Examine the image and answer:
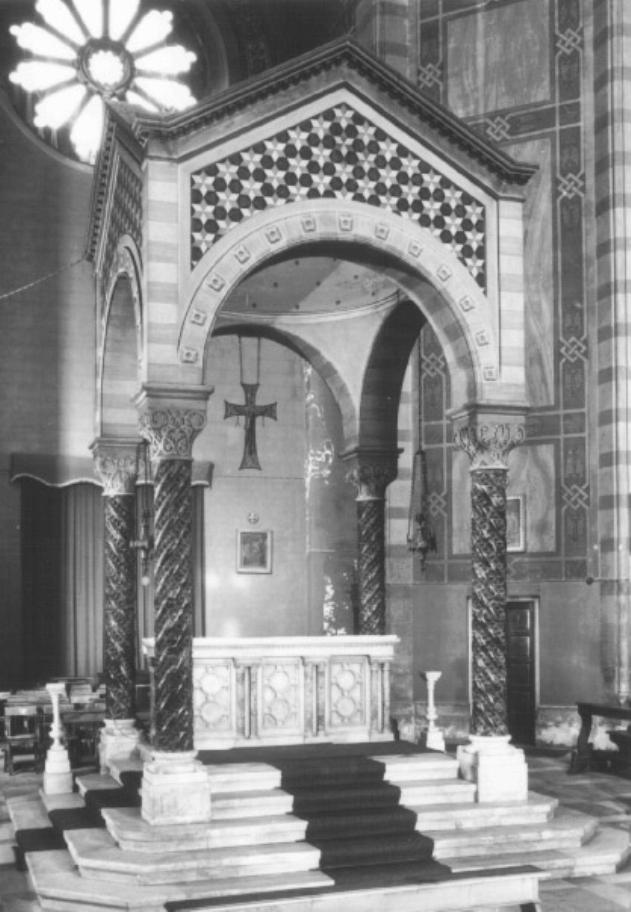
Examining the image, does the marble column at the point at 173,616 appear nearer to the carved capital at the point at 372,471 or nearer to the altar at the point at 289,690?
the altar at the point at 289,690

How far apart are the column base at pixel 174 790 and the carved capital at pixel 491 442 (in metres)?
3.32

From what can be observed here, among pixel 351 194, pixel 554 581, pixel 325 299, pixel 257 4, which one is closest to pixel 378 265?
pixel 351 194

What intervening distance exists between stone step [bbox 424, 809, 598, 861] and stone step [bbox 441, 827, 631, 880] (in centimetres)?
5

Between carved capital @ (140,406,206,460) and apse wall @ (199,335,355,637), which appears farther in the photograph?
apse wall @ (199,335,355,637)

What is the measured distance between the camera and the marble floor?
7.50 meters

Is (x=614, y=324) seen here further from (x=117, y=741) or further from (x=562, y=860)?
(x=117, y=741)

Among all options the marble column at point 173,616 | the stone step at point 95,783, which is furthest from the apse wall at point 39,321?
the marble column at point 173,616

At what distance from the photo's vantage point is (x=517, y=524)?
1380cm

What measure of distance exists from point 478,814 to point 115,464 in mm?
4714

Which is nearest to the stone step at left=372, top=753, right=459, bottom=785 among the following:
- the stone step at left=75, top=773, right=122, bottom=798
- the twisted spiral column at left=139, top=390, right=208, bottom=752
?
the twisted spiral column at left=139, top=390, right=208, bottom=752

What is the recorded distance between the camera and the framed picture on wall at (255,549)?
16266mm

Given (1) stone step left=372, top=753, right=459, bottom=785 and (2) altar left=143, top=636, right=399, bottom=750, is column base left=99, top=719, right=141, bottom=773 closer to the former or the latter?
(2) altar left=143, top=636, right=399, bottom=750

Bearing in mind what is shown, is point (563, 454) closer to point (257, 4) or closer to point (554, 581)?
point (554, 581)

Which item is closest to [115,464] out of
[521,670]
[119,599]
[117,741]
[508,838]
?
[119,599]
